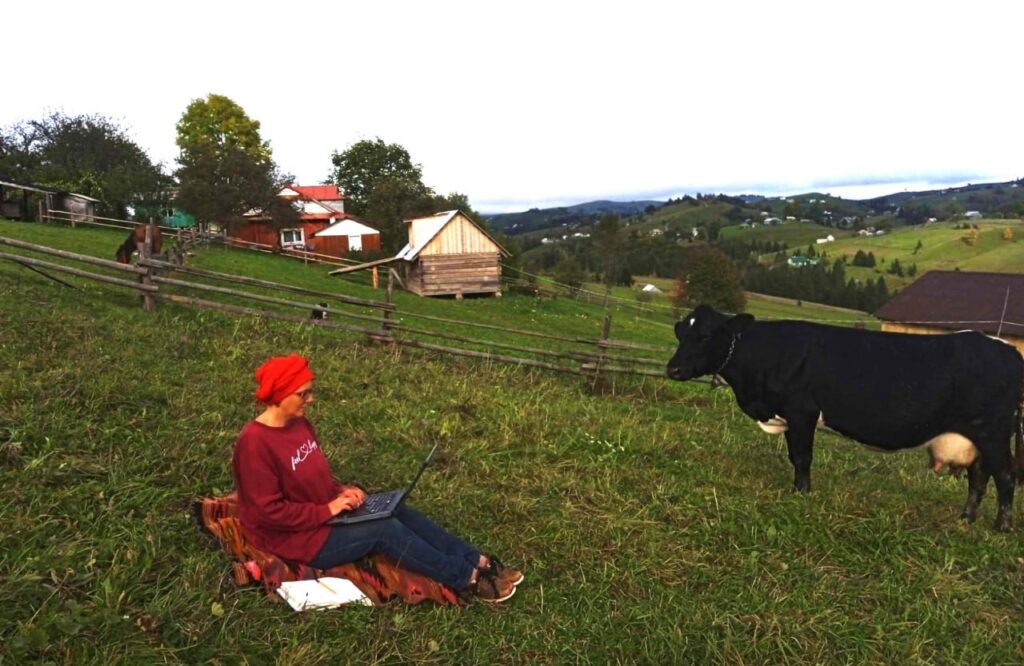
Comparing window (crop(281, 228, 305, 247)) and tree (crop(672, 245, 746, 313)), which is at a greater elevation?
window (crop(281, 228, 305, 247))

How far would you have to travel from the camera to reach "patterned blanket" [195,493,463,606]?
3350mm

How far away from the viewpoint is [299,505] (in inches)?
130

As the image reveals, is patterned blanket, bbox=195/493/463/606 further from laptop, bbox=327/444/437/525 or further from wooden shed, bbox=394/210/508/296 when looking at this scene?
wooden shed, bbox=394/210/508/296

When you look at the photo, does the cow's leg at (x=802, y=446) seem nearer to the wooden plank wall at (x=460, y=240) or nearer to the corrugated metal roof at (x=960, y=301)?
the wooden plank wall at (x=460, y=240)

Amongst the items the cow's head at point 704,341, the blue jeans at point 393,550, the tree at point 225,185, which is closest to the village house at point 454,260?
the tree at point 225,185

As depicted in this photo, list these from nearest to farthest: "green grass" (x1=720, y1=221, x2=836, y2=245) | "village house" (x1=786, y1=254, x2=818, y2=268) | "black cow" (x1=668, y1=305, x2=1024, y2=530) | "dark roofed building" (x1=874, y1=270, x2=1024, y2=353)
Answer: "black cow" (x1=668, y1=305, x2=1024, y2=530) < "dark roofed building" (x1=874, y1=270, x2=1024, y2=353) < "village house" (x1=786, y1=254, x2=818, y2=268) < "green grass" (x1=720, y1=221, x2=836, y2=245)

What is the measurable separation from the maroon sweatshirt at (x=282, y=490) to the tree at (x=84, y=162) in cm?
3853

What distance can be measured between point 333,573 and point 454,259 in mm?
24441

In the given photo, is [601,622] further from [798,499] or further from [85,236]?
[85,236]

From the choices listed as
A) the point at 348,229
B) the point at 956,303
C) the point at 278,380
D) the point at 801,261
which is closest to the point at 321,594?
the point at 278,380

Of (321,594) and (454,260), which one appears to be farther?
(454,260)

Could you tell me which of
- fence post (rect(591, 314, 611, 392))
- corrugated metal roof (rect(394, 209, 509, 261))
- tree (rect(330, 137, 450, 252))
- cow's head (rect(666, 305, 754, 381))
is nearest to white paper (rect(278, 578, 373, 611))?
cow's head (rect(666, 305, 754, 381))

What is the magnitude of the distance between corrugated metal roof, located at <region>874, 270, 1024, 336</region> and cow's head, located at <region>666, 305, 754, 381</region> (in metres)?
29.7

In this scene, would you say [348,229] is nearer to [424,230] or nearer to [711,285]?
[424,230]
